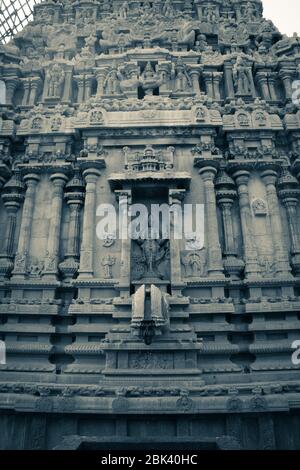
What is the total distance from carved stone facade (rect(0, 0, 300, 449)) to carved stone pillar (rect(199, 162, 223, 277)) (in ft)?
0.20

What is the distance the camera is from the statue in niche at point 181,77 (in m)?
17.6

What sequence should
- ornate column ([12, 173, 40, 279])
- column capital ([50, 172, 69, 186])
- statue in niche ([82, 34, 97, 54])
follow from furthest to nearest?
1. statue in niche ([82, 34, 97, 54])
2. column capital ([50, 172, 69, 186])
3. ornate column ([12, 173, 40, 279])

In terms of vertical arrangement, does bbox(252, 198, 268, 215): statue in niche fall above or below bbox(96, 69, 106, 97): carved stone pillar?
below

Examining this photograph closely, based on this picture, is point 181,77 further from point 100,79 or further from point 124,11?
point 124,11

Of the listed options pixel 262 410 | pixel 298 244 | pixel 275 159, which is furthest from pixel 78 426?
pixel 275 159

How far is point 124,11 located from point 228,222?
646 inches

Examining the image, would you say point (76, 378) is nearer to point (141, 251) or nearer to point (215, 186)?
point (141, 251)

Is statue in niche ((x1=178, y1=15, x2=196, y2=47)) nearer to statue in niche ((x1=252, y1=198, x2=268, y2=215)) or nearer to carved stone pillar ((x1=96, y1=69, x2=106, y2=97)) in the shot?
carved stone pillar ((x1=96, y1=69, x2=106, y2=97))

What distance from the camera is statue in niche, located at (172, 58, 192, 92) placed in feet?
57.7

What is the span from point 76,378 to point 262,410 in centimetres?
608

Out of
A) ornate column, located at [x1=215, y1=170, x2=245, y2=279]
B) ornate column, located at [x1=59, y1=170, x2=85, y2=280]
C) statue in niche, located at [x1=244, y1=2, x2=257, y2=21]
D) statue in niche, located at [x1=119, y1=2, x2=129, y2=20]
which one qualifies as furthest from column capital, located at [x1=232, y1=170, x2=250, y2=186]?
statue in niche, located at [x1=119, y1=2, x2=129, y2=20]

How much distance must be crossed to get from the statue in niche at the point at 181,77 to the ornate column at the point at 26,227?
8722 mm

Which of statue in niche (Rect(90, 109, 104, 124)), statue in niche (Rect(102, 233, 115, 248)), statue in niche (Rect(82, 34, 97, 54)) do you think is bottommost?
statue in niche (Rect(102, 233, 115, 248))

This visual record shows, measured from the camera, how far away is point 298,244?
13984 millimetres
